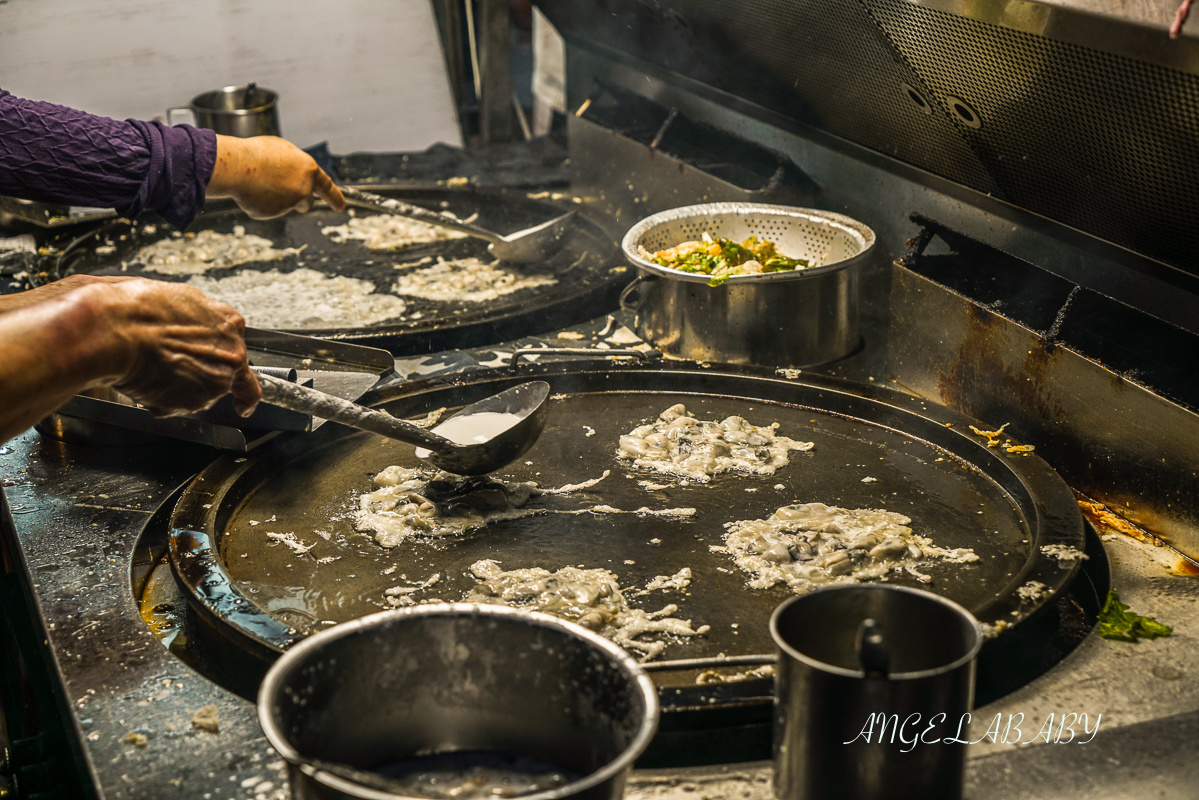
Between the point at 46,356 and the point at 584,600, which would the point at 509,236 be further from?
the point at 46,356

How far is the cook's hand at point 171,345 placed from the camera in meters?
1.52

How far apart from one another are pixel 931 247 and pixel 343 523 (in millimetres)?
1786

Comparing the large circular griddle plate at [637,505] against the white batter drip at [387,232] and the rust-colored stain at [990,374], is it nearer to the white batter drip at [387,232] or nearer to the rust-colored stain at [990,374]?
the rust-colored stain at [990,374]

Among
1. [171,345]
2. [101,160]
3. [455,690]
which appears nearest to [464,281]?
[101,160]

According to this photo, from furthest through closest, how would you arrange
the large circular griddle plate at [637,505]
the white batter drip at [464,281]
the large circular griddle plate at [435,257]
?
the white batter drip at [464,281], the large circular griddle plate at [435,257], the large circular griddle plate at [637,505]

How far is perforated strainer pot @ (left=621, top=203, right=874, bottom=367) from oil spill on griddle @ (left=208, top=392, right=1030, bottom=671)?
0.25 meters

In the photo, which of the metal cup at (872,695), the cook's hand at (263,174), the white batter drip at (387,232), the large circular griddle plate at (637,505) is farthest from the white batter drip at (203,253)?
the metal cup at (872,695)

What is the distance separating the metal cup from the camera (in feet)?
3.93

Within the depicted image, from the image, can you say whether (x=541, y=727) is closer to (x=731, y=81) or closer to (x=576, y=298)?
(x=576, y=298)

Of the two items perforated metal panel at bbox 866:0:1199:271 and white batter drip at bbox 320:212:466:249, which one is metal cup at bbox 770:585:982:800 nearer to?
perforated metal panel at bbox 866:0:1199:271

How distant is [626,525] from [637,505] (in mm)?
85

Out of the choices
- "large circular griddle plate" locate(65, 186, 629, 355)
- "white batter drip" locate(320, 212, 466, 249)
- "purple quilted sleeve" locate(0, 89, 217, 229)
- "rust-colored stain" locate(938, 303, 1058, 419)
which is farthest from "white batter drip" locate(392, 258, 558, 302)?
"rust-colored stain" locate(938, 303, 1058, 419)

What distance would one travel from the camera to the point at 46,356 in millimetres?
1392

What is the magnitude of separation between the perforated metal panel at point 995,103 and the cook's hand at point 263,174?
1.29 metres
